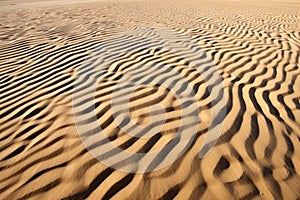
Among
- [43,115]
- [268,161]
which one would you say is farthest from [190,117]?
[43,115]

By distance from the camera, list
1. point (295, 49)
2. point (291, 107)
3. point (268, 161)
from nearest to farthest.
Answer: point (268, 161) → point (291, 107) → point (295, 49)

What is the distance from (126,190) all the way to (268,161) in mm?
1387

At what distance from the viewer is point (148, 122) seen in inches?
118

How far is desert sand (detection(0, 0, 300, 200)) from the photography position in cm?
223

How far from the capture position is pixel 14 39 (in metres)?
6.43

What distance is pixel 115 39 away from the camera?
6.31 meters

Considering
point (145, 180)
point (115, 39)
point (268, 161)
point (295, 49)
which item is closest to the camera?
point (145, 180)

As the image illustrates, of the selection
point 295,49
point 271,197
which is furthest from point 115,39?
point 271,197

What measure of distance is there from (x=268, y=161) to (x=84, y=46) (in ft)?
15.0

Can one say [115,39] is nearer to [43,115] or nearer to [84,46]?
[84,46]

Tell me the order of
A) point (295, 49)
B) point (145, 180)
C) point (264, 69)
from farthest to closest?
point (295, 49)
point (264, 69)
point (145, 180)

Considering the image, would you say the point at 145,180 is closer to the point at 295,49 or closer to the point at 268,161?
the point at 268,161

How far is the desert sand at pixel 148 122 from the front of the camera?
2229 mm

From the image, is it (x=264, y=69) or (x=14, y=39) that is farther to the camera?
(x=14, y=39)
